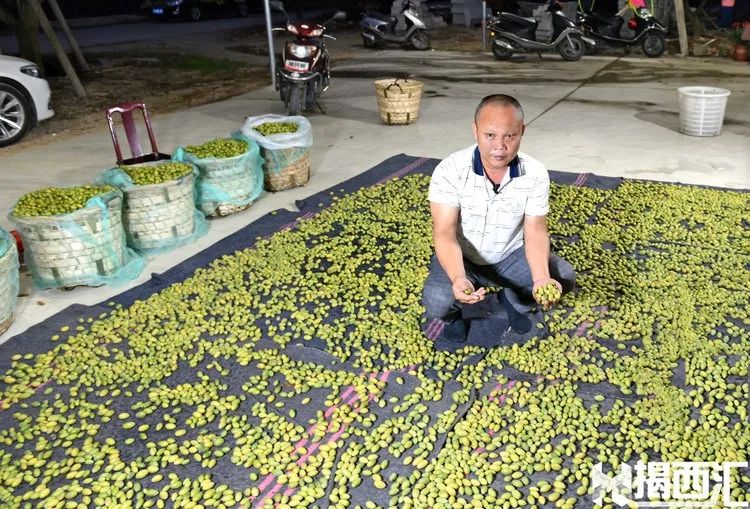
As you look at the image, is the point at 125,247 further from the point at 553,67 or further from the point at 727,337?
the point at 553,67

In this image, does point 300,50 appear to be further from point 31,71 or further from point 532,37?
point 532,37

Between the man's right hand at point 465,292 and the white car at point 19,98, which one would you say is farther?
the white car at point 19,98

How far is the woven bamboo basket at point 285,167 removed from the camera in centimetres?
458

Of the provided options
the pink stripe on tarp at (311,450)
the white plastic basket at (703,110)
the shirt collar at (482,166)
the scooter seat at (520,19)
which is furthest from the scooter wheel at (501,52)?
the pink stripe on tarp at (311,450)

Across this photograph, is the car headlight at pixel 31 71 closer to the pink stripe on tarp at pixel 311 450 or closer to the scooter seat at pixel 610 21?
the pink stripe on tarp at pixel 311 450

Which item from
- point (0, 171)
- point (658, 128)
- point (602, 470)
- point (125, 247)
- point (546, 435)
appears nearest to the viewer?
point (602, 470)

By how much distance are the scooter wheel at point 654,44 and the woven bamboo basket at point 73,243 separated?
30.3 feet

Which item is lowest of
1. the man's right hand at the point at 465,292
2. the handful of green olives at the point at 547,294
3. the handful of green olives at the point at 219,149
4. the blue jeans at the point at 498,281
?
the blue jeans at the point at 498,281

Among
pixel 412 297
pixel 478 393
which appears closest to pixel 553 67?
pixel 412 297

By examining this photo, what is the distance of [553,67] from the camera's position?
9.64 metres

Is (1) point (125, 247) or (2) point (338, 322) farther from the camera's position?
(1) point (125, 247)

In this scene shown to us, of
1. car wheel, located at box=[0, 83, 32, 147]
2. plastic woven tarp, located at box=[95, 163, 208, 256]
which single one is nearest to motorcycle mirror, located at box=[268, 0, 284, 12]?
car wheel, located at box=[0, 83, 32, 147]

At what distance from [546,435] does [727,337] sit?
1109 millimetres

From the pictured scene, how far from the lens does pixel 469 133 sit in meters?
6.15
